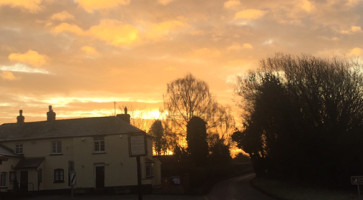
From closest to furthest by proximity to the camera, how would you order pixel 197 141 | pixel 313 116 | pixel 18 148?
pixel 313 116 → pixel 18 148 → pixel 197 141

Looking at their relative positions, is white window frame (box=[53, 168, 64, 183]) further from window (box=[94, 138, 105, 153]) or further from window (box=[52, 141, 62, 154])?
window (box=[94, 138, 105, 153])

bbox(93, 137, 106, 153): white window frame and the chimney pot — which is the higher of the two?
the chimney pot

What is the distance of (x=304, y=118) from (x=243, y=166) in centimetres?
5692

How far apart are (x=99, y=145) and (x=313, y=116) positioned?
2401 cm

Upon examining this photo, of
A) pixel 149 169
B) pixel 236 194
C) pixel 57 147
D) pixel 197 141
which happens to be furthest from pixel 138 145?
pixel 197 141

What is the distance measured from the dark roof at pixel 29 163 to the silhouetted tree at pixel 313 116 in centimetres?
2611

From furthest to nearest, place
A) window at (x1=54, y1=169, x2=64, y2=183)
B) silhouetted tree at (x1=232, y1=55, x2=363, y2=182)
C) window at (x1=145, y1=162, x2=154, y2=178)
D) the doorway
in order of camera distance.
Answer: window at (x1=145, y1=162, x2=154, y2=178) → window at (x1=54, y1=169, x2=64, y2=183) → the doorway → silhouetted tree at (x1=232, y1=55, x2=363, y2=182)

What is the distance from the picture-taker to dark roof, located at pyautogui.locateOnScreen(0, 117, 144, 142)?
4319 centimetres

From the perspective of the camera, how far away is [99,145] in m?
42.8

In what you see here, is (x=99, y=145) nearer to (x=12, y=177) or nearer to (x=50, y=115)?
(x=12, y=177)

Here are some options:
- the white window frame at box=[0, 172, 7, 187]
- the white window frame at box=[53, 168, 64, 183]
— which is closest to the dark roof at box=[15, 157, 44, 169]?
the white window frame at box=[0, 172, 7, 187]

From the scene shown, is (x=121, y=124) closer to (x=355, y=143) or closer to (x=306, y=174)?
(x=306, y=174)

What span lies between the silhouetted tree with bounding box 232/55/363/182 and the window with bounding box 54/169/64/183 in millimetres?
24060

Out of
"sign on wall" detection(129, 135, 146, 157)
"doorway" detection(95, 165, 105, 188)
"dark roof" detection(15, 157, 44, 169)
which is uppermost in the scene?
"sign on wall" detection(129, 135, 146, 157)
